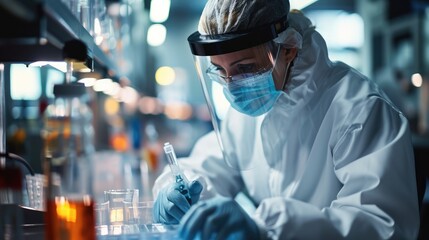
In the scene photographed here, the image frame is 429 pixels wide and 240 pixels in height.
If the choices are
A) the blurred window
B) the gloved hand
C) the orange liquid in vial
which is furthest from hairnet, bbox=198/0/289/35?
the blurred window

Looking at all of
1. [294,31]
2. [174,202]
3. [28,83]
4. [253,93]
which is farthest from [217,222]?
[28,83]

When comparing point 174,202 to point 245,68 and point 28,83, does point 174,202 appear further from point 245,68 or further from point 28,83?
point 28,83

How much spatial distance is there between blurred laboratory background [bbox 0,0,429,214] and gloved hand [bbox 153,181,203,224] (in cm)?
45

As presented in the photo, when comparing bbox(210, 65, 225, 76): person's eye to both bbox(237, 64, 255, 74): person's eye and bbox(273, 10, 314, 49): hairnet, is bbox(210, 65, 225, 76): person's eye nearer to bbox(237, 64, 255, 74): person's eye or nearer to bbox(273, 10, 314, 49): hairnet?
bbox(237, 64, 255, 74): person's eye

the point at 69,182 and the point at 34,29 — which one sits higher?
the point at 34,29

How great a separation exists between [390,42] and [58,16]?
6.74 metres

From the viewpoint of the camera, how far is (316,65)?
1.96m

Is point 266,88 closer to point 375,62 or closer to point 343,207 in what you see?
point 343,207

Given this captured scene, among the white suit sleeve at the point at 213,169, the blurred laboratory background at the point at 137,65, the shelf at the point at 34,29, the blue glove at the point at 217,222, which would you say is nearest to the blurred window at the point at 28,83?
the blurred laboratory background at the point at 137,65

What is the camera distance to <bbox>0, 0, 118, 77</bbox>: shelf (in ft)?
3.39

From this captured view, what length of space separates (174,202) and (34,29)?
83 centimetres

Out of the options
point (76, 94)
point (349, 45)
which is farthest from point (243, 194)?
point (349, 45)

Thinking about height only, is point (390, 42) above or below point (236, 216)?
above

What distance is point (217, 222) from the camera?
1.27 meters
